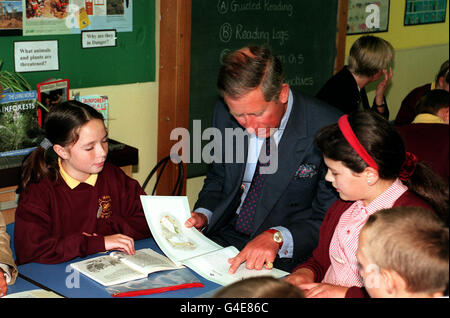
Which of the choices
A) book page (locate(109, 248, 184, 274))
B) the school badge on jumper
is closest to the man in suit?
book page (locate(109, 248, 184, 274))

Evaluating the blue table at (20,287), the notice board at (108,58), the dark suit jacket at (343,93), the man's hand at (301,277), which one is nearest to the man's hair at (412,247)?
the man's hand at (301,277)

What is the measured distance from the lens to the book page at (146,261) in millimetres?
1999

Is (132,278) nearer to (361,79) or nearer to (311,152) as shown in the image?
(311,152)

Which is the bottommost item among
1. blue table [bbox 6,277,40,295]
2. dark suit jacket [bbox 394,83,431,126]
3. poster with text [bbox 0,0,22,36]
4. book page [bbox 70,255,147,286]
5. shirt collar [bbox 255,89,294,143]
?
blue table [bbox 6,277,40,295]

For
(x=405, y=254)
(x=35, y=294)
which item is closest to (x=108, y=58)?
(x=35, y=294)

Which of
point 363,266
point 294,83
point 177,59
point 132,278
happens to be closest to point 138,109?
point 177,59

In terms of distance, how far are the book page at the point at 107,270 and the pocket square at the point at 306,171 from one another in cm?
82

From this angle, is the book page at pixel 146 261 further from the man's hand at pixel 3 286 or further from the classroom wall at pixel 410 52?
the classroom wall at pixel 410 52

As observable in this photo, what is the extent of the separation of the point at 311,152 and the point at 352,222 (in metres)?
0.46

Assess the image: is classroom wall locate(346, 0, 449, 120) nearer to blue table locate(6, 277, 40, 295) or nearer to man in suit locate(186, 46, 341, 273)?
man in suit locate(186, 46, 341, 273)

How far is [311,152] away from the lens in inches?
95.7

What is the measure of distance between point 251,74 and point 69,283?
1008 mm

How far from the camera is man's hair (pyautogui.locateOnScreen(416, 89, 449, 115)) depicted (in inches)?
126
